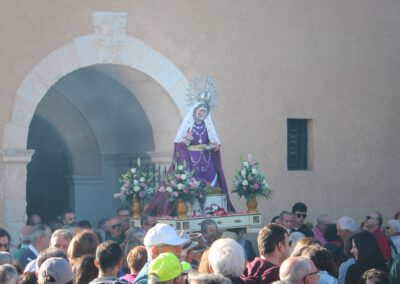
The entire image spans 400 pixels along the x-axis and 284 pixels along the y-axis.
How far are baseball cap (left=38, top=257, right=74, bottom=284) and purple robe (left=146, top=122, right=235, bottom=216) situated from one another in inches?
237

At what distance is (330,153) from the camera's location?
15953 mm

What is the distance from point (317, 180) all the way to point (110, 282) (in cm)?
935

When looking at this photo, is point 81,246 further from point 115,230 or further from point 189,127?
point 189,127

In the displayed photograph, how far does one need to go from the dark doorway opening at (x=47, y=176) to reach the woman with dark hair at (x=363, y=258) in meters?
7.85

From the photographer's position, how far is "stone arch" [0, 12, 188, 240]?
42.0ft

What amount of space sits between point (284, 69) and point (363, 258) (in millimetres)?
7024

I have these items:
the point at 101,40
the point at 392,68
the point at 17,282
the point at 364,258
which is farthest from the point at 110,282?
the point at 392,68

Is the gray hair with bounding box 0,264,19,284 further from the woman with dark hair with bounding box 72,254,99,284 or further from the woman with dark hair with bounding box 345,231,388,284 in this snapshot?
the woman with dark hair with bounding box 345,231,388,284

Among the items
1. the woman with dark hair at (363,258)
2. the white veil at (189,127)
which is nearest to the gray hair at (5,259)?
the woman with dark hair at (363,258)

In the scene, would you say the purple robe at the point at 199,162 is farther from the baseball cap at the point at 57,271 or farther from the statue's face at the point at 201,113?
the baseball cap at the point at 57,271

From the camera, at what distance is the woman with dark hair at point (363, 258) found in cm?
857

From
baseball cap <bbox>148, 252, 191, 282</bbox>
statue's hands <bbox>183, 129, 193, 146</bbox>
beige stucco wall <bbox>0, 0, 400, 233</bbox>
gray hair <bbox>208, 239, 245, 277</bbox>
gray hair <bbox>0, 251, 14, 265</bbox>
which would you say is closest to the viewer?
baseball cap <bbox>148, 252, 191, 282</bbox>

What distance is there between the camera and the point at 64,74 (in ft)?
43.5

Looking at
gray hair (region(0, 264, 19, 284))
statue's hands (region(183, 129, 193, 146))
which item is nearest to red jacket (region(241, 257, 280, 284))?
gray hair (region(0, 264, 19, 284))
